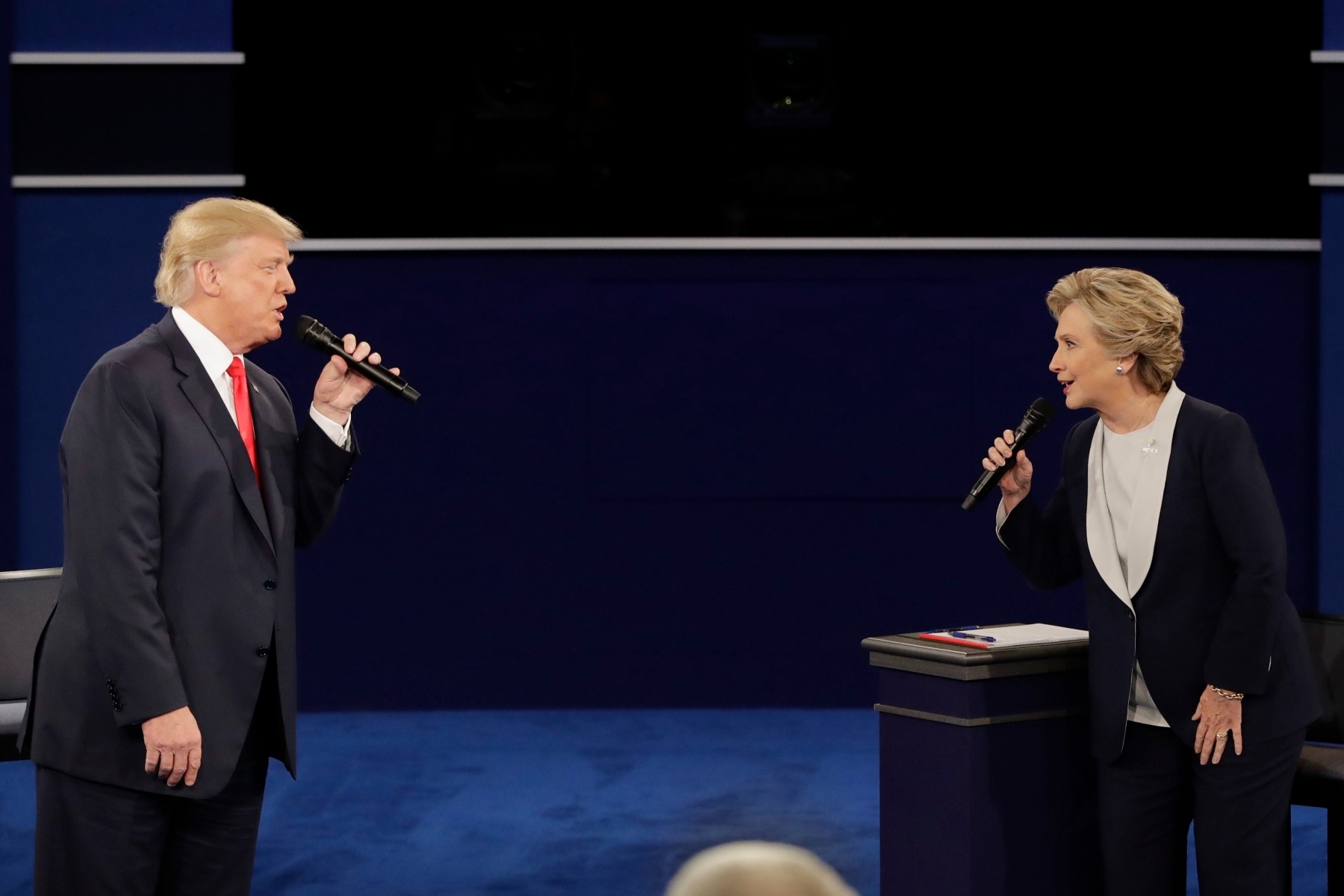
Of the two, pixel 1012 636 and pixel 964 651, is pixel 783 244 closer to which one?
pixel 1012 636

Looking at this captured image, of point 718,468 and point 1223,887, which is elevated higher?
point 718,468

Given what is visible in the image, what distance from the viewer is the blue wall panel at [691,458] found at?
578 cm

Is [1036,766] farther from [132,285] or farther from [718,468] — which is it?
[132,285]

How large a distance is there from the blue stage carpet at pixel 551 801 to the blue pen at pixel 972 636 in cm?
100

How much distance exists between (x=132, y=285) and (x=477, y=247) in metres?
1.33

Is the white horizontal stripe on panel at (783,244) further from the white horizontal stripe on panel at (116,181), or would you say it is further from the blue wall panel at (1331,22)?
the blue wall panel at (1331,22)

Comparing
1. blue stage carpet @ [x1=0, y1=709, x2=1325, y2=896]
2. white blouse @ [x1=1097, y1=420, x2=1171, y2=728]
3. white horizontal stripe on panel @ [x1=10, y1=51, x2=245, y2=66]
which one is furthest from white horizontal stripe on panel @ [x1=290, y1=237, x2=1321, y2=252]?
white blouse @ [x1=1097, y1=420, x2=1171, y2=728]

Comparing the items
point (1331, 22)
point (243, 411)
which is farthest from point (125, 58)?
point (1331, 22)

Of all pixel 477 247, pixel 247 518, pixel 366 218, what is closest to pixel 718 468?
pixel 477 247

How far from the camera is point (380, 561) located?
5867 mm

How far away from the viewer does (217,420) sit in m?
2.28

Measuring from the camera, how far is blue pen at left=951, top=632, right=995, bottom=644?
9.27 feet

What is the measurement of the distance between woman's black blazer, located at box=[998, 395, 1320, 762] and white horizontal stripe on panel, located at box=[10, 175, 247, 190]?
4088 millimetres

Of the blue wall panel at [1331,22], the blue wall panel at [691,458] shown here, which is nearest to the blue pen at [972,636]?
the blue wall panel at [691,458]
